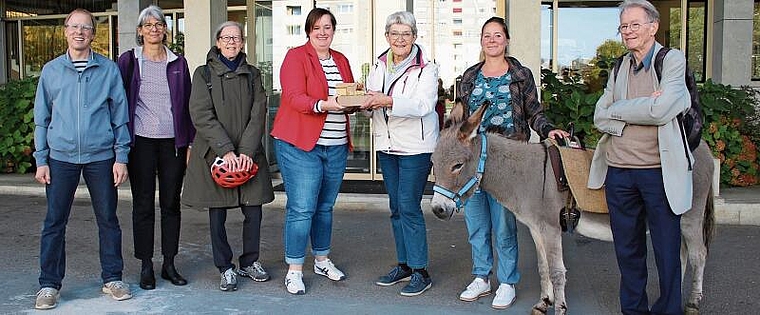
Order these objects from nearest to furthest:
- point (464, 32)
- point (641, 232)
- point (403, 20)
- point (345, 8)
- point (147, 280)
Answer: point (641, 232)
point (403, 20)
point (147, 280)
point (464, 32)
point (345, 8)

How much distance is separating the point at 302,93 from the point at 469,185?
1.49 m

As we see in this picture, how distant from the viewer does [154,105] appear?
5.77m

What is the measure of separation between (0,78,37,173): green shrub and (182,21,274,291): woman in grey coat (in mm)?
7486

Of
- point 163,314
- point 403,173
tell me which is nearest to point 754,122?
point 403,173

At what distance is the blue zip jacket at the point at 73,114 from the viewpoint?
208 inches

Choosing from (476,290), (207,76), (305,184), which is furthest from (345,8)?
(476,290)

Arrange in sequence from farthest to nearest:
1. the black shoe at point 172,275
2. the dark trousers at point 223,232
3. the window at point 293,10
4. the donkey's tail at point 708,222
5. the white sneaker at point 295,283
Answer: the window at point 293,10 → the black shoe at point 172,275 → the dark trousers at point 223,232 → the white sneaker at point 295,283 → the donkey's tail at point 708,222

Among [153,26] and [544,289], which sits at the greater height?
[153,26]

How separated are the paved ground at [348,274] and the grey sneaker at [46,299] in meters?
0.06

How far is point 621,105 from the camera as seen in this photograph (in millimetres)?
4598

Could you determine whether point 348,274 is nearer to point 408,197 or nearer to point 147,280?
point 408,197

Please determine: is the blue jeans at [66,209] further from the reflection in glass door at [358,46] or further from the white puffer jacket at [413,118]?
the reflection in glass door at [358,46]

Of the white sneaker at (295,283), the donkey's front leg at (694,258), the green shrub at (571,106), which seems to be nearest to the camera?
the donkey's front leg at (694,258)

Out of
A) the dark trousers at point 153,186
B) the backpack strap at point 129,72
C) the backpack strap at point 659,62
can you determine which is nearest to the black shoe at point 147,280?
the dark trousers at point 153,186
